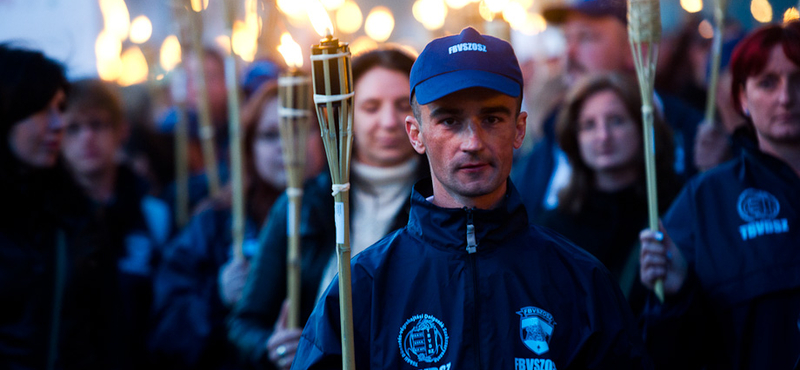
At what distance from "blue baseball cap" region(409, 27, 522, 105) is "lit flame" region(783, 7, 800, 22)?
4.98 feet

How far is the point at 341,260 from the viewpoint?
211cm

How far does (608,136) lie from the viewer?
12.6 feet

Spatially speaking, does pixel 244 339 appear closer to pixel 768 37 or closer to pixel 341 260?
pixel 341 260

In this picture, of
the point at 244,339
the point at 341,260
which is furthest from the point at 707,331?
the point at 244,339

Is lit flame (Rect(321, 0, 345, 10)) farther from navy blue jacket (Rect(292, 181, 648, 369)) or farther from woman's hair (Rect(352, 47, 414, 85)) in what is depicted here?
navy blue jacket (Rect(292, 181, 648, 369))

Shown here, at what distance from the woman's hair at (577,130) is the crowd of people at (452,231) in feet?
0.04

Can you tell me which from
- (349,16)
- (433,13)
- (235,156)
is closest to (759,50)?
(235,156)

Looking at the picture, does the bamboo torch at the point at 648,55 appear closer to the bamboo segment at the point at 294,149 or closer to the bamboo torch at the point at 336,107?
the bamboo torch at the point at 336,107

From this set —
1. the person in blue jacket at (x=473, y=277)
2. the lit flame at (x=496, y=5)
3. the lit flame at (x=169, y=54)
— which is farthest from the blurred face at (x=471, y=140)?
the lit flame at (x=169, y=54)

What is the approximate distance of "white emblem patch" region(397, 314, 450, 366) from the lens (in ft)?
6.78

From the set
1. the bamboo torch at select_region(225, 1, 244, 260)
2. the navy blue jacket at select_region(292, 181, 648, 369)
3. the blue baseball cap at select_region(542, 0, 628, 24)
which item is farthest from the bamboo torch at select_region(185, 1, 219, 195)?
the navy blue jacket at select_region(292, 181, 648, 369)

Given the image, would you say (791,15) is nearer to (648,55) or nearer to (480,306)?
(648,55)

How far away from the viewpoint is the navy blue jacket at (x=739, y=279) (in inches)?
108

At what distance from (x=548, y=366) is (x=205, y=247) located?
3.02 metres
